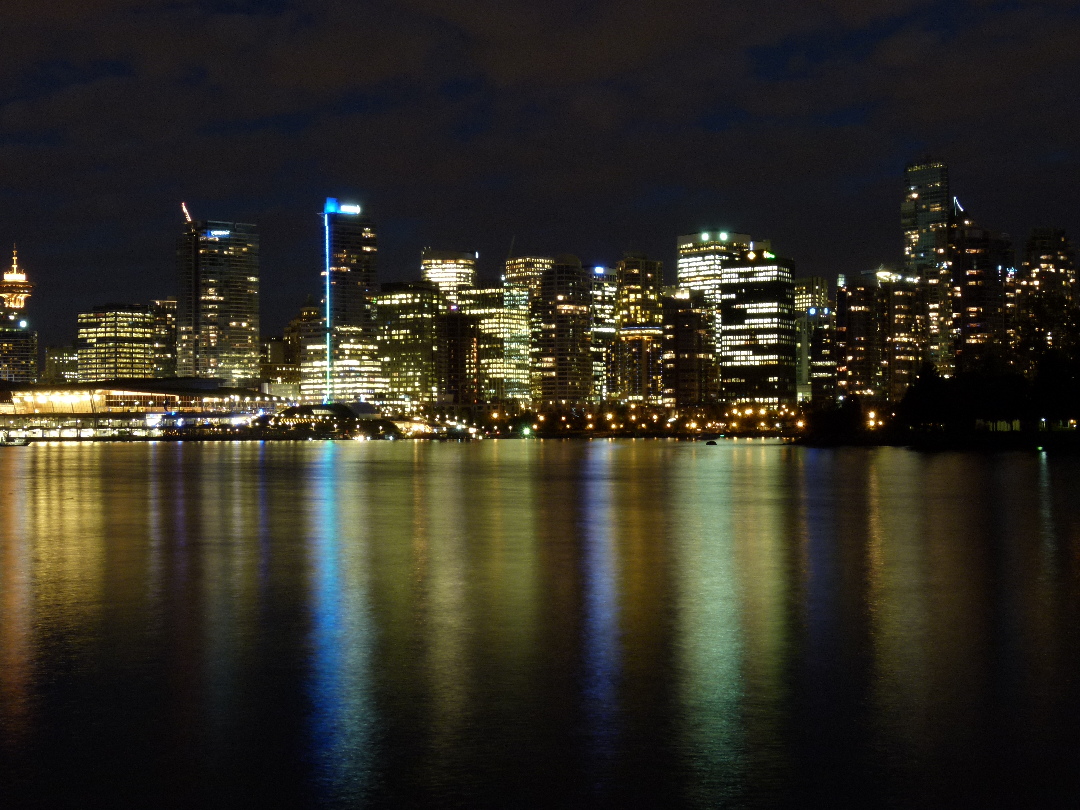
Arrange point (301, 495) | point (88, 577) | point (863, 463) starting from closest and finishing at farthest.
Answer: point (88, 577), point (301, 495), point (863, 463)

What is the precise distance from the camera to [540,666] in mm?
14469

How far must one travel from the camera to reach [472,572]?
23422 mm

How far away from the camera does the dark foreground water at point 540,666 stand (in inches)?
397

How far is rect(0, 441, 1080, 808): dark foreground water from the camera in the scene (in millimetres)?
10078

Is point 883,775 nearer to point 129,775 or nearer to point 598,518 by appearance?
point 129,775

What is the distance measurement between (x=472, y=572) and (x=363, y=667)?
9063mm

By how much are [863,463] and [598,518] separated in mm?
51605

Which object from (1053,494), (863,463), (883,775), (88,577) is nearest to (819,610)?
(883,775)

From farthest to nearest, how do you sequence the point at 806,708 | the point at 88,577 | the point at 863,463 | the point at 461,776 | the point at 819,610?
the point at 863,463
the point at 88,577
the point at 819,610
the point at 806,708
the point at 461,776

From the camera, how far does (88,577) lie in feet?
74.6

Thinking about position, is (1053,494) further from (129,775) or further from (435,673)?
(129,775)

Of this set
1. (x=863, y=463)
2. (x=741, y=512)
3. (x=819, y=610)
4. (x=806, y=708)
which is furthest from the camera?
(x=863, y=463)

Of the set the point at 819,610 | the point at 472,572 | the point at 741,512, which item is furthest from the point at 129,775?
the point at 741,512

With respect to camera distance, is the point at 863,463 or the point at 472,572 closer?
the point at 472,572
